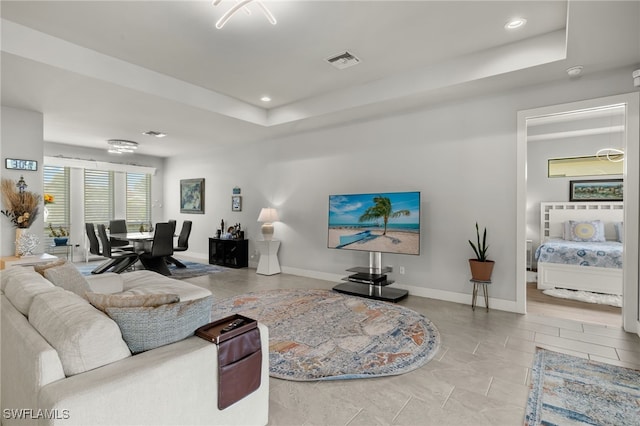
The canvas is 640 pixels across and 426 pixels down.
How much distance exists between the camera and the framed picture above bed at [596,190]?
20.0ft

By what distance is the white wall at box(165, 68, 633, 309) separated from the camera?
13.6ft

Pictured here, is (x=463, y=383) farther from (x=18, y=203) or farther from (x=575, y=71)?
(x=18, y=203)

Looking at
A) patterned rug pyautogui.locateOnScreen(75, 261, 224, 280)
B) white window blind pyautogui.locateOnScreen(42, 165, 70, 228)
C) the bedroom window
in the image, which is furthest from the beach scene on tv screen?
white window blind pyautogui.locateOnScreen(42, 165, 70, 228)

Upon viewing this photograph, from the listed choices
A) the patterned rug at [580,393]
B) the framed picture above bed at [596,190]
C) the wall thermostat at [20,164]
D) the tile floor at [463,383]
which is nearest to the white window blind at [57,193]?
the wall thermostat at [20,164]

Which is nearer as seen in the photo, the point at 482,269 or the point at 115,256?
the point at 482,269

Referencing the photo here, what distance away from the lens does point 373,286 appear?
490 centimetres

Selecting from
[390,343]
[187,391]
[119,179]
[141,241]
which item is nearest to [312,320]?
[390,343]

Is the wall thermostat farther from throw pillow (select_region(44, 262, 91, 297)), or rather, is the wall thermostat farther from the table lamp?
the table lamp

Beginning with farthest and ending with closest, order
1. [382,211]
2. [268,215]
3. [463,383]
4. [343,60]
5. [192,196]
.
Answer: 1. [192,196]
2. [268,215]
3. [382,211]
4. [343,60]
5. [463,383]

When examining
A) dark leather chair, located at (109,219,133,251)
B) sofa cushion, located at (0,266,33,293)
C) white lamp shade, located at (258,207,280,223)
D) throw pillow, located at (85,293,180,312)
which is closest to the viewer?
throw pillow, located at (85,293,180,312)

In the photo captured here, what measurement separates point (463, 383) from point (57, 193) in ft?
28.9

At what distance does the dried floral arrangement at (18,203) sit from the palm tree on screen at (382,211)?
183 inches

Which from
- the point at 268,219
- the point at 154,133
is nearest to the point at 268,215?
the point at 268,219

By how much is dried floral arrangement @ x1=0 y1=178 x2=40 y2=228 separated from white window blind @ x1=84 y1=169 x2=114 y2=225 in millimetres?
3698
